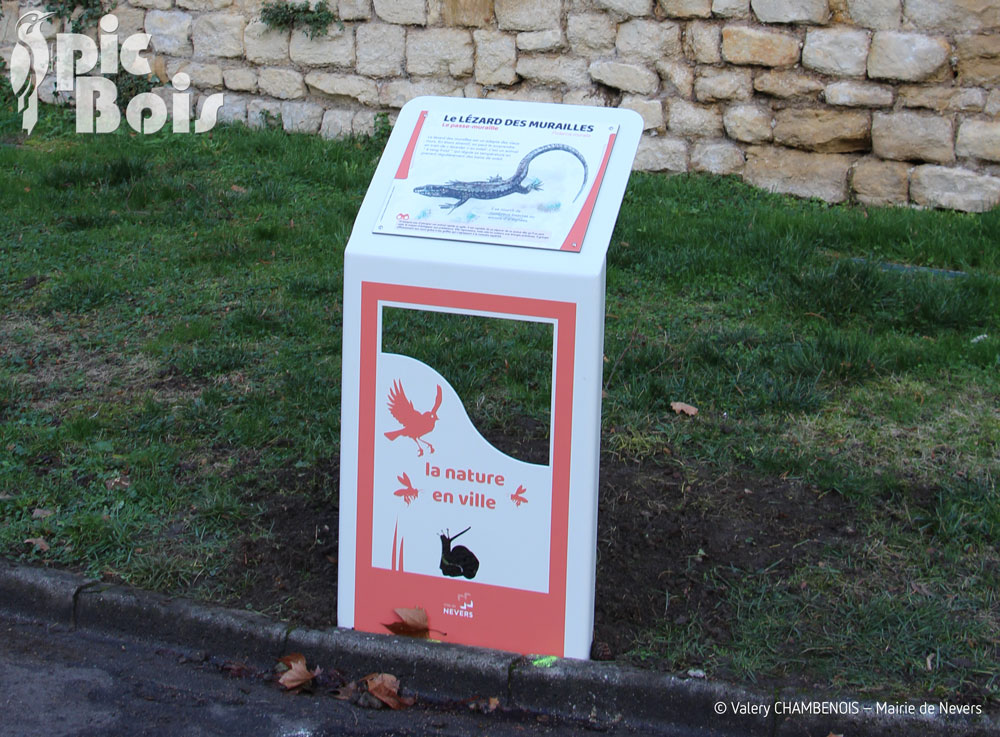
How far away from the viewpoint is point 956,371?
4832 mm

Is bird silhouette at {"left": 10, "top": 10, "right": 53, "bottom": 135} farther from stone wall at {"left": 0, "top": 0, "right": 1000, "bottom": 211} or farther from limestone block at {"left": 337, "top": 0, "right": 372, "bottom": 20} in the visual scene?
limestone block at {"left": 337, "top": 0, "right": 372, "bottom": 20}

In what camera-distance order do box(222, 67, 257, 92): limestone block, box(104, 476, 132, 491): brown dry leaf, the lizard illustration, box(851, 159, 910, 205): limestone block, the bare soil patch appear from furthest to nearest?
1. box(222, 67, 257, 92): limestone block
2. box(851, 159, 910, 205): limestone block
3. box(104, 476, 132, 491): brown dry leaf
4. the bare soil patch
5. the lizard illustration

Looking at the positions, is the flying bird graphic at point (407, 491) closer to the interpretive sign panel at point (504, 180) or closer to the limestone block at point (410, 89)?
the interpretive sign panel at point (504, 180)

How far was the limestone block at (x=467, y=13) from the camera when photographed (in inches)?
304

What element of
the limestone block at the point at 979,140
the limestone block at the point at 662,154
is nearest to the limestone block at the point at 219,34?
the limestone block at the point at 662,154

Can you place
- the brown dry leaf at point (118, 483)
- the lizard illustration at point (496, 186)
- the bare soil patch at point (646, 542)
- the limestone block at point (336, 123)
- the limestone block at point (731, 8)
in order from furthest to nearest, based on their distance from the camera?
the limestone block at point (336, 123)
the limestone block at point (731, 8)
the brown dry leaf at point (118, 483)
the bare soil patch at point (646, 542)
the lizard illustration at point (496, 186)

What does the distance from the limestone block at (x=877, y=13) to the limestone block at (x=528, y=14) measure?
1903mm

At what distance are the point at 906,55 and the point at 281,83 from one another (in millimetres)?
4417

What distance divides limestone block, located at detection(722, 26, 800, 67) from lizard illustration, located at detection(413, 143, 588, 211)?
4399 mm

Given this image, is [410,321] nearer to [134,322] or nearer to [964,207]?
[134,322]

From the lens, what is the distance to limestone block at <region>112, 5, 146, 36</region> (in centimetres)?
871

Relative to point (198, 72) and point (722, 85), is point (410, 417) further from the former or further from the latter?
point (198, 72)

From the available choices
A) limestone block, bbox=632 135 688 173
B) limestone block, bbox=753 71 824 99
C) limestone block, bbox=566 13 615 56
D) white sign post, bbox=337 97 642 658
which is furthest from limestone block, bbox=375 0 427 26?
white sign post, bbox=337 97 642 658

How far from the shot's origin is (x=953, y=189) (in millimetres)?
6777
